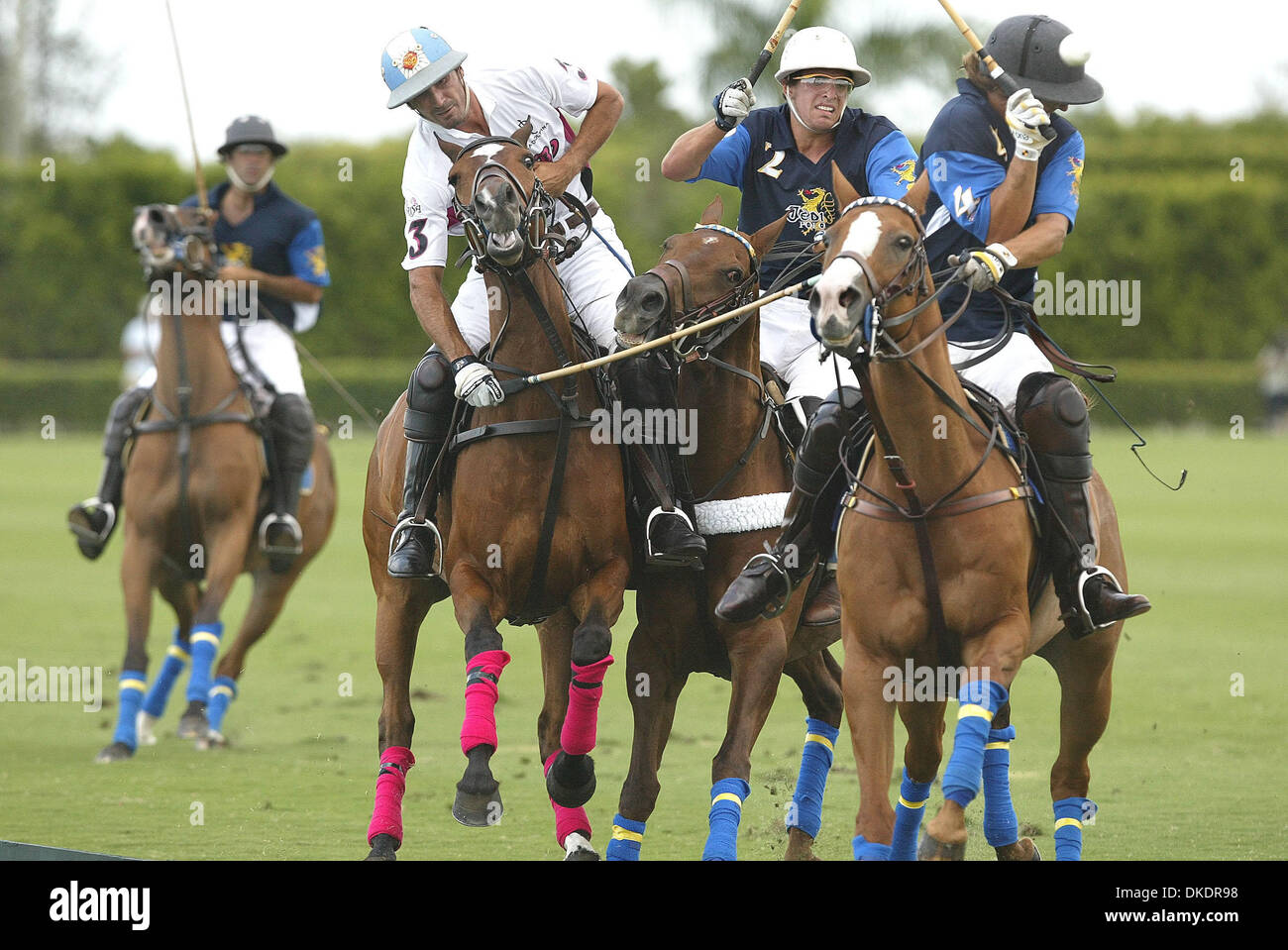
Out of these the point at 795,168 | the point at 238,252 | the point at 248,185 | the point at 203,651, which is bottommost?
the point at 203,651

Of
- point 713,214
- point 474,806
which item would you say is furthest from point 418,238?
point 474,806

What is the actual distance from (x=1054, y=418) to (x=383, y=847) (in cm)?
254

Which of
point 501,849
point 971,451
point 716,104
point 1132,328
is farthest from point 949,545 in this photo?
point 1132,328

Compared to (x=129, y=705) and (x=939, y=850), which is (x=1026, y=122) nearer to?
(x=939, y=850)

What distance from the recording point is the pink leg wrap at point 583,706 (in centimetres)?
562

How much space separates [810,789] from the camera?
21.6ft

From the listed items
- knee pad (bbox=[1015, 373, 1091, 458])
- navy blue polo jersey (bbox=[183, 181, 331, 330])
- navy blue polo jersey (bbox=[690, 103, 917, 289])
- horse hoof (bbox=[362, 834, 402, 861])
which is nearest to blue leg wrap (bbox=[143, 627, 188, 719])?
navy blue polo jersey (bbox=[183, 181, 331, 330])

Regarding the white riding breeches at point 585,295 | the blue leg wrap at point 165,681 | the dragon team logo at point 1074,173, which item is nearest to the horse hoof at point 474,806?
the white riding breeches at point 585,295

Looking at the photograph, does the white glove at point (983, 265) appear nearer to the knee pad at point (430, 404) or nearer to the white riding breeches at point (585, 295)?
the white riding breeches at point (585, 295)

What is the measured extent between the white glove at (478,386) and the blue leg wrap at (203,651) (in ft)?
12.6

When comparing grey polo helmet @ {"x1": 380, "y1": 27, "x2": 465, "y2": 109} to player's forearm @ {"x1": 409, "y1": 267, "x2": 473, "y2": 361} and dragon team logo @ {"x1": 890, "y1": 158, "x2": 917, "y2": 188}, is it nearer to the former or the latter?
player's forearm @ {"x1": 409, "y1": 267, "x2": 473, "y2": 361}

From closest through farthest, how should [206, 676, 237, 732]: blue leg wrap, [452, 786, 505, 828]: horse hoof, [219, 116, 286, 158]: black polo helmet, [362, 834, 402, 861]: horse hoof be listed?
[452, 786, 505, 828]: horse hoof, [362, 834, 402, 861]: horse hoof, [206, 676, 237, 732]: blue leg wrap, [219, 116, 286, 158]: black polo helmet

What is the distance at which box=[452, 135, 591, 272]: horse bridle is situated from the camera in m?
5.48

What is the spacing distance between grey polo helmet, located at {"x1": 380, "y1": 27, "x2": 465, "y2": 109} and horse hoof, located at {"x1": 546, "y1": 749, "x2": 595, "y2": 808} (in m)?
2.16
